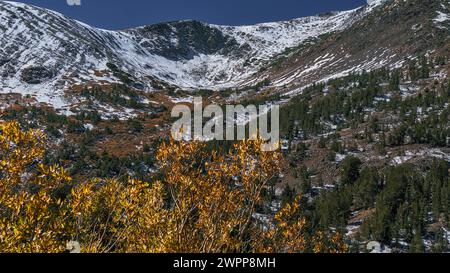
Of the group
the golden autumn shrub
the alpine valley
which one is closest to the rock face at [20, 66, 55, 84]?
the alpine valley

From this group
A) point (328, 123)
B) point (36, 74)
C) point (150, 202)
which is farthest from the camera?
point (36, 74)

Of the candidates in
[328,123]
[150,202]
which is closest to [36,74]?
[328,123]

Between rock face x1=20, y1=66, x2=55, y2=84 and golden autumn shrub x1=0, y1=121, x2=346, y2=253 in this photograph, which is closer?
golden autumn shrub x1=0, y1=121, x2=346, y2=253

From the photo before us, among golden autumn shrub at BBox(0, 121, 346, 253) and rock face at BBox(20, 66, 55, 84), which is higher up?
rock face at BBox(20, 66, 55, 84)

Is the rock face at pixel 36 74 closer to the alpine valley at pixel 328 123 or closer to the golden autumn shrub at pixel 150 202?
the alpine valley at pixel 328 123

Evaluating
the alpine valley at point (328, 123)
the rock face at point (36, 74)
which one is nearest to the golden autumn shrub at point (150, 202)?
the alpine valley at point (328, 123)

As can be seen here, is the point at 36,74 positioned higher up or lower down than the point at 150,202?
higher up

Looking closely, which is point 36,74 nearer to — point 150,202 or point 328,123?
point 328,123

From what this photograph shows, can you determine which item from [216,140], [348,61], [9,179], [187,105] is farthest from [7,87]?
[9,179]

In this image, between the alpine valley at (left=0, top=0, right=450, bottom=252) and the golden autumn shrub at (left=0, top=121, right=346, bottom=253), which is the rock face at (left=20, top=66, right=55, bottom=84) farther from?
the golden autumn shrub at (left=0, top=121, right=346, bottom=253)

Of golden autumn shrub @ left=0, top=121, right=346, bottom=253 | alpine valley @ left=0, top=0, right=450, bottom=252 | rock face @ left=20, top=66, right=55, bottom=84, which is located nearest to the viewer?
golden autumn shrub @ left=0, top=121, right=346, bottom=253

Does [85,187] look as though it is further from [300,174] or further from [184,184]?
[300,174]

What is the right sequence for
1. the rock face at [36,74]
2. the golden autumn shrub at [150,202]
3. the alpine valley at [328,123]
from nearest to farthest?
the golden autumn shrub at [150,202]
the alpine valley at [328,123]
the rock face at [36,74]
